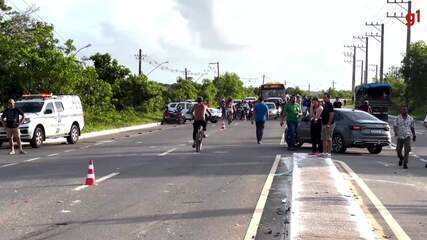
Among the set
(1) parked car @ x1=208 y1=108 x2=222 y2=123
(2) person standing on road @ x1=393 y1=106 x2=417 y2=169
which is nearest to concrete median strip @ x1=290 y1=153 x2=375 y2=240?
(2) person standing on road @ x1=393 y1=106 x2=417 y2=169

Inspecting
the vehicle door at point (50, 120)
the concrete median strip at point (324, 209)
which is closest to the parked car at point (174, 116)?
the vehicle door at point (50, 120)

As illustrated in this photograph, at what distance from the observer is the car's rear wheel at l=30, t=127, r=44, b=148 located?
2325 cm

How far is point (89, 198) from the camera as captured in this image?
10719 millimetres

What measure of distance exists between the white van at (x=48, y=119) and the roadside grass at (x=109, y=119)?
7769mm

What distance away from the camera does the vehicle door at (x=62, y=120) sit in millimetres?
24953

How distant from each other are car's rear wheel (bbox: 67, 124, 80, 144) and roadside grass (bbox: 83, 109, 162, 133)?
24.5 ft

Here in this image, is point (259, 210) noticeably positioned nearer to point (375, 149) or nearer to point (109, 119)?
point (375, 149)

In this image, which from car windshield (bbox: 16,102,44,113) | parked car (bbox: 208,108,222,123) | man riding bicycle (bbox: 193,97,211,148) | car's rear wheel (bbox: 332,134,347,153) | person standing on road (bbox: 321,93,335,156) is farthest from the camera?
parked car (bbox: 208,108,222,123)

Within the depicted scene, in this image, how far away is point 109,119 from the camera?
43250 mm

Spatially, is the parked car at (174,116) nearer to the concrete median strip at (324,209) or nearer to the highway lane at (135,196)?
the highway lane at (135,196)

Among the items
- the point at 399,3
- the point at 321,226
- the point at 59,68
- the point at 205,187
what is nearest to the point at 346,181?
the point at 205,187

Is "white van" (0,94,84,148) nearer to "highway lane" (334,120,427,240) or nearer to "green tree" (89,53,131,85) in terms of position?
"highway lane" (334,120,427,240)

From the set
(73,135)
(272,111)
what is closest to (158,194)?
(73,135)

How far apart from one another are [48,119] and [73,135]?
2131 millimetres
